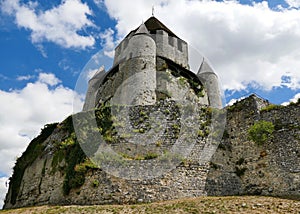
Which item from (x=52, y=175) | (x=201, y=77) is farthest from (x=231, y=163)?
(x=201, y=77)

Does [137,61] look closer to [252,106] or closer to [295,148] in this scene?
[252,106]

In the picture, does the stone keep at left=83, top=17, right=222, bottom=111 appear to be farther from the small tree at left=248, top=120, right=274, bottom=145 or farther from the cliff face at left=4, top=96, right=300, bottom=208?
the small tree at left=248, top=120, right=274, bottom=145

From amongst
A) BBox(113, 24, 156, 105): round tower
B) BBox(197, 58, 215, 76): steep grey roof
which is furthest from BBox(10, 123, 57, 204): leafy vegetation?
BBox(197, 58, 215, 76): steep grey roof

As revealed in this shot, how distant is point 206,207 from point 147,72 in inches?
474

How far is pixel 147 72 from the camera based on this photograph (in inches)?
852

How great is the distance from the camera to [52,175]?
16281 millimetres

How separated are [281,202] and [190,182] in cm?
377

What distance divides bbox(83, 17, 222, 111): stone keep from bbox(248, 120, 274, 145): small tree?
7.31 metres

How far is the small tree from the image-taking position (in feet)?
49.5

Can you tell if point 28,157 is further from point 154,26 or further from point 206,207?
point 154,26

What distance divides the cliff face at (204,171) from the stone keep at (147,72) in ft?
17.2

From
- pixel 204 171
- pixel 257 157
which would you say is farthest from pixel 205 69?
pixel 204 171

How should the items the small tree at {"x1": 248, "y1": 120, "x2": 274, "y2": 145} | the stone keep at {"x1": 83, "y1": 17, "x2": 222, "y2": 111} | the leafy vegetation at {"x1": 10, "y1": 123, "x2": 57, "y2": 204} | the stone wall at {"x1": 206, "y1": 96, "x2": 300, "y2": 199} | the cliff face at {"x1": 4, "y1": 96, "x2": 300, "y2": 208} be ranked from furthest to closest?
the stone keep at {"x1": 83, "y1": 17, "x2": 222, "y2": 111} → the leafy vegetation at {"x1": 10, "y1": 123, "x2": 57, "y2": 204} → the small tree at {"x1": 248, "y1": 120, "x2": 274, "y2": 145} → the stone wall at {"x1": 206, "y1": 96, "x2": 300, "y2": 199} → the cliff face at {"x1": 4, "y1": 96, "x2": 300, "y2": 208}

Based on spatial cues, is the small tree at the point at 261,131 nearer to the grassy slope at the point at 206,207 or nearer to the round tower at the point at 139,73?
the grassy slope at the point at 206,207
